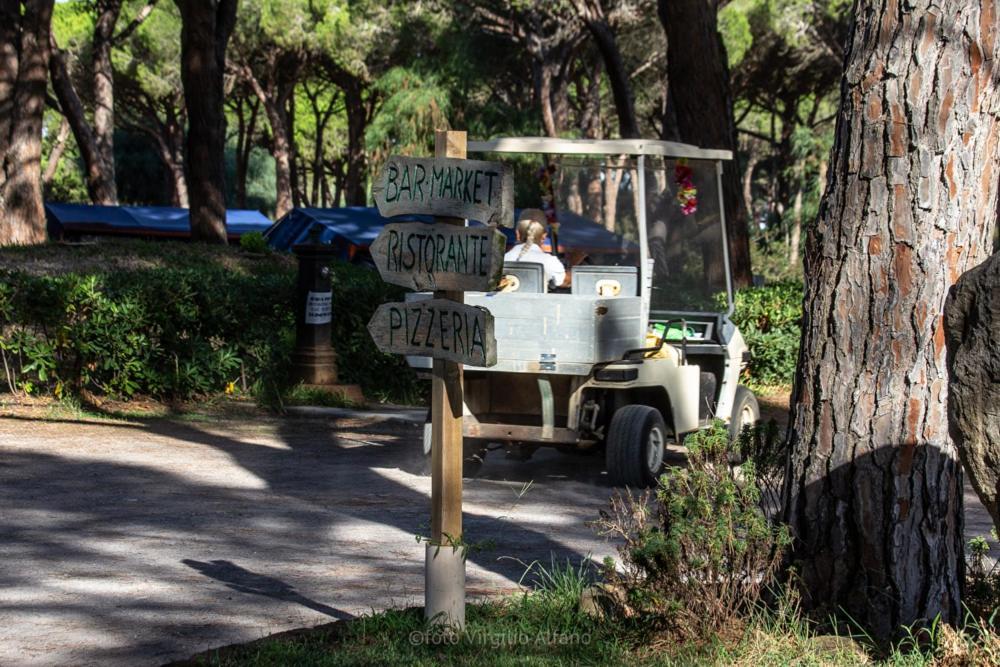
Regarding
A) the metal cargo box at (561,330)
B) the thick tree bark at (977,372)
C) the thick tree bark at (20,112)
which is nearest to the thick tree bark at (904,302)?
the thick tree bark at (977,372)

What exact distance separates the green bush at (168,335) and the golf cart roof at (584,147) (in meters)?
3.98

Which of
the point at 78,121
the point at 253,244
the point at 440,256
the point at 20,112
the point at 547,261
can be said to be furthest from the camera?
the point at 78,121

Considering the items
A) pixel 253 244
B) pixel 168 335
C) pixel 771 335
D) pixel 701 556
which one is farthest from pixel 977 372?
pixel 253 244

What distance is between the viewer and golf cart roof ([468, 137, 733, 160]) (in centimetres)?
922

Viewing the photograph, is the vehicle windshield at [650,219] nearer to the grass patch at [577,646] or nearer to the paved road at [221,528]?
the paved road at [221,528]

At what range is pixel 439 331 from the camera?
514cm

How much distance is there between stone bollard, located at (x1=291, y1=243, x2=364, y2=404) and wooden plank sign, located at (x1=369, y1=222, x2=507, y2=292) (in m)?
7.82

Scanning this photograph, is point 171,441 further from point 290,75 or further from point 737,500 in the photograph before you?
point 290,75

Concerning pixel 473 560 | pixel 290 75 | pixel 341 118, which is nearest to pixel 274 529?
pixel 473 560

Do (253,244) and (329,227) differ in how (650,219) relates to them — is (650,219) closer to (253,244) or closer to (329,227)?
(253,244)

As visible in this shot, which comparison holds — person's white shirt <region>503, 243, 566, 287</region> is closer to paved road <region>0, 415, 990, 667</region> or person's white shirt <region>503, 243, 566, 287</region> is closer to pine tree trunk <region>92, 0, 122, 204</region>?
paved road <region>0, 415, 990, 667</region>

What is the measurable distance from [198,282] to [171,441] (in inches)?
A: 98.1

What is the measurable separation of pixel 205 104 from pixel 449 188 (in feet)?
44.6

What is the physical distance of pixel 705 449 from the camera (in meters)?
5.37
